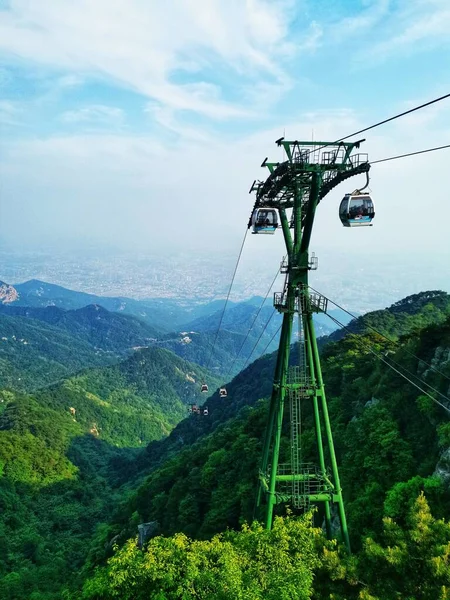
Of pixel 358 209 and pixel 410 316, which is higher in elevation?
pixel 358 209

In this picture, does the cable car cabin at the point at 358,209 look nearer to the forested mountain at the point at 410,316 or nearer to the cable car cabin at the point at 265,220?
the cable car cabin at the point at 265,220

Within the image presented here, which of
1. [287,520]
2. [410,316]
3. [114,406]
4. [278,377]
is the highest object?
[278,377]

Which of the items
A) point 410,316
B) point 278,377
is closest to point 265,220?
point 278,377

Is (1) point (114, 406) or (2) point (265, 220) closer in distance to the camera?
(2) point (265, 220)

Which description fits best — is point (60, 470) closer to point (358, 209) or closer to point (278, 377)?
point (278, 377)

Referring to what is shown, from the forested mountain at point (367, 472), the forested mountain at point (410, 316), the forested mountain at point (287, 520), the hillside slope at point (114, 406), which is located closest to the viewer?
the forested mountain at point (287, 520)

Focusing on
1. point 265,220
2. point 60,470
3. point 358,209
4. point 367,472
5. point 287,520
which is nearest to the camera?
point 358,209

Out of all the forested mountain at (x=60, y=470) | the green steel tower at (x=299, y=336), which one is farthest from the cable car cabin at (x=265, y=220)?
the forested mountain at (x=60, y=470)

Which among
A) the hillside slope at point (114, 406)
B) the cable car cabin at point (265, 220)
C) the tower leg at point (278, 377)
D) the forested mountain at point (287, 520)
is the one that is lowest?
the hillside slope at point (114, 406)
